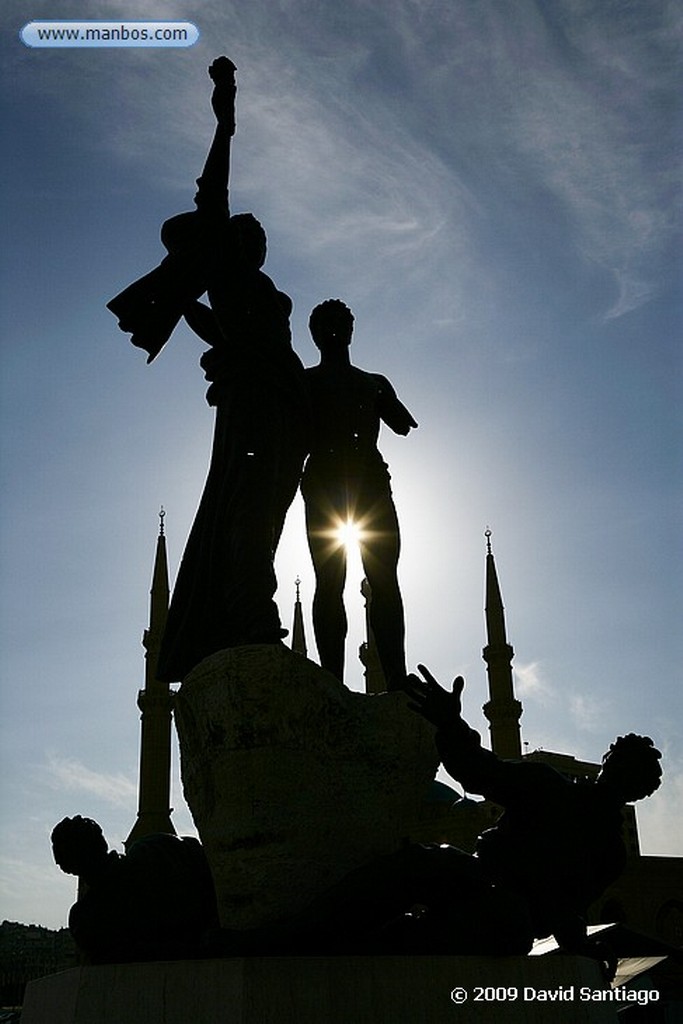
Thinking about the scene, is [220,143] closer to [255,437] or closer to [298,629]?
[255,437]

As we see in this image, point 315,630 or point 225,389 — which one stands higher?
point 225,389

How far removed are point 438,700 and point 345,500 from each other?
1671mm

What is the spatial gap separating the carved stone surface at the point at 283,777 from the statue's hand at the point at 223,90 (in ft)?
8.13

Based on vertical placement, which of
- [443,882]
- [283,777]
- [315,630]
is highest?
[315,630]

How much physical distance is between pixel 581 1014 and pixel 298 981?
38.6 inches

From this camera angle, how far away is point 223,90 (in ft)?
14.8

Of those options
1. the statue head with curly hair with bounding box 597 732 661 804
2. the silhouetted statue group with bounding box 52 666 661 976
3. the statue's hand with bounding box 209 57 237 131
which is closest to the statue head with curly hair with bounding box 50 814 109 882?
the silhouetted statue group with bounding box 52 666 661 976

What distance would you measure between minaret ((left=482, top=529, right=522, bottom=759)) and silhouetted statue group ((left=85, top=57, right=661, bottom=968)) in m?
26.3

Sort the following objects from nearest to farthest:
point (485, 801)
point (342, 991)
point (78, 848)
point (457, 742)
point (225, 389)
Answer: point (342, 991), point (457, 742), point (78, 848), point (225, 389), point (485, 801)

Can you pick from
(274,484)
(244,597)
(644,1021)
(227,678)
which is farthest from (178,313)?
(644,1021)

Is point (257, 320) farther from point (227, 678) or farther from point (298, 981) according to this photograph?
point (298, 981)

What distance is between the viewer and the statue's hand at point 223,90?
4.49 m

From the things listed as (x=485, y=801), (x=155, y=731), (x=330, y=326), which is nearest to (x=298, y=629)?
(x=155, y=731)

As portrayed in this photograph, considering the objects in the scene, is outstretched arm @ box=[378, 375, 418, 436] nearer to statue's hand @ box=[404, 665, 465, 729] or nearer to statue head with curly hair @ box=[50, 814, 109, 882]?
statue's hand @ box=[404, 665, 465, 729]
